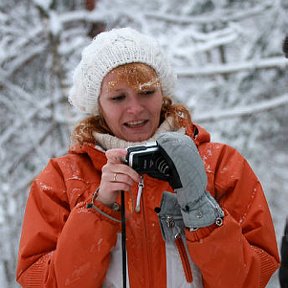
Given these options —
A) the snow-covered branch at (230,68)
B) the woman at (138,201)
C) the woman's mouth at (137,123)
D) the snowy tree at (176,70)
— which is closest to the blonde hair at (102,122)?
the woman at (138,201)

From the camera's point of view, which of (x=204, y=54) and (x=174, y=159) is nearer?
(x=174, y=159)

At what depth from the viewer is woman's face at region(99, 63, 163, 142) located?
1.83 metres

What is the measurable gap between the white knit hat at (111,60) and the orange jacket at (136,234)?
227 millimetres

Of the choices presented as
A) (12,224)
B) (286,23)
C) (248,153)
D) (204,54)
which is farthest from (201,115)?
(12,224)

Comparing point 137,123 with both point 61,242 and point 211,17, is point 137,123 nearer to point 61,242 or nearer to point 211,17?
point 61,242

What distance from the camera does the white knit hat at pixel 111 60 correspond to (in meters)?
1.89

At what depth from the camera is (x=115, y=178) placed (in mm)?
1612

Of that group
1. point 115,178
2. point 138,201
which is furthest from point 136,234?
point 115,178

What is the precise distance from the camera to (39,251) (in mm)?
1723

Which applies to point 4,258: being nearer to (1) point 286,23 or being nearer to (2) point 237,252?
(2) point 237,252

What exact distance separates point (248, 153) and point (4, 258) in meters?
3.07

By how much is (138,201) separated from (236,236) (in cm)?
35

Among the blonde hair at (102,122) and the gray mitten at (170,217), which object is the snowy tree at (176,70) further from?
the gray mitten at (170,217)

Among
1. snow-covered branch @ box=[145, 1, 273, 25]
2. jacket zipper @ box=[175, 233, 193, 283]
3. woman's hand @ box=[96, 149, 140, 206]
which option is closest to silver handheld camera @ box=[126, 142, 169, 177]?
woman's hand @ box=[96, 149, 140, 206]
